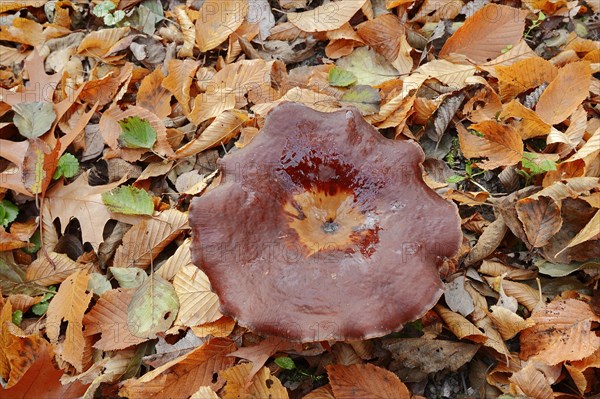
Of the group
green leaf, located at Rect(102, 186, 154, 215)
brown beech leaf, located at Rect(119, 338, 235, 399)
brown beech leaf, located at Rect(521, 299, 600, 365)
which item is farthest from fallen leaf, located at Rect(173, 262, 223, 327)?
brown beech leaf, located at Rect(521, 299, 600, 365)

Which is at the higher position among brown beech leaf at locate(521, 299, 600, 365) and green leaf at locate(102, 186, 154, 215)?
green leaf at locate(102, 186, 154, 215)

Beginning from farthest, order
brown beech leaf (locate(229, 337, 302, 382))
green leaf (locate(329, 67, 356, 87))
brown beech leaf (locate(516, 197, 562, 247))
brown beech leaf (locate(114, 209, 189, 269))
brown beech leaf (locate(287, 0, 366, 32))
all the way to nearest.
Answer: brown beech leaf (locate(287, 0, 366, 32)), green leaf (locate(329, 67, 356, 87)), brown beech leaf (locate(114, 209, 189, 269)), brown beech leaf (locate(516, 197, 562, 247)), brown beech leaf (locate(229, 337, 302, 382))

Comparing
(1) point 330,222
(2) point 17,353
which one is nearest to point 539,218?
(1) point 330,222

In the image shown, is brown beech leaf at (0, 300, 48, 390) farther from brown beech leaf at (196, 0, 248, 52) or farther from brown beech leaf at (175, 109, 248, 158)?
brown beech leaf at (196, 0, 248, 52)

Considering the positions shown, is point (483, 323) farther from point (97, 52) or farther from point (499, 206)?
point (97, 52)

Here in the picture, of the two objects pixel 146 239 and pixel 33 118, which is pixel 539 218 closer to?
pixel 146 239
